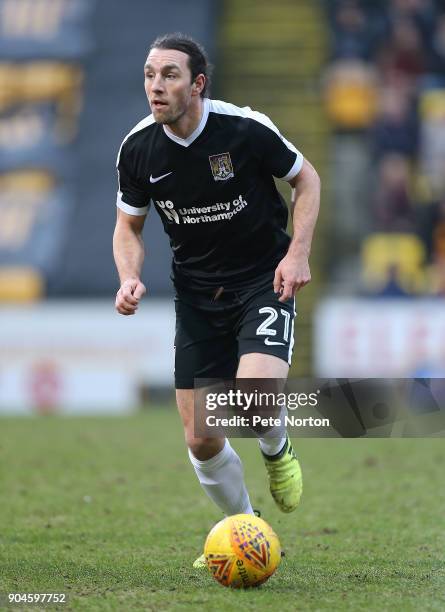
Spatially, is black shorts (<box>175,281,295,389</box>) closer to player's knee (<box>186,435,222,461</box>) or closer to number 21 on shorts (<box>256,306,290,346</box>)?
number 21 on shorts (<box>256,306,290,346</box>)

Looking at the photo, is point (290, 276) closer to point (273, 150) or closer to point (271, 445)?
point (273, 150)

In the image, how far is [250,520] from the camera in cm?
585

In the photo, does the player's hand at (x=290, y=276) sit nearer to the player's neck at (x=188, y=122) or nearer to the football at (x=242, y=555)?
the player's neck at (x=188, y=122)

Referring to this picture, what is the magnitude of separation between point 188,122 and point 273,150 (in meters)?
0.45

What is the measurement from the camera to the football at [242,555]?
18.6 ft

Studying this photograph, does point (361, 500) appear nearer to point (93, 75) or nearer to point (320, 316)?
point (320, 316)

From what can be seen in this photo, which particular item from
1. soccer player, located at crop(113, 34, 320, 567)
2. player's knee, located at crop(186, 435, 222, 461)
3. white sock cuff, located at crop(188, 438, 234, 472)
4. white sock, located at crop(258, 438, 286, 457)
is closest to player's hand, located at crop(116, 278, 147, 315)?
soccer player, located at crop(113, 34, 320, 567)

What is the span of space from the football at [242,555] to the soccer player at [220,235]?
60cm

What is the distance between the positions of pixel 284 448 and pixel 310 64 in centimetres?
1543

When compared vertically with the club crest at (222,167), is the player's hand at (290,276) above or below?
below

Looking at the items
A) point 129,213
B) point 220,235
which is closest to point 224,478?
point 220,235

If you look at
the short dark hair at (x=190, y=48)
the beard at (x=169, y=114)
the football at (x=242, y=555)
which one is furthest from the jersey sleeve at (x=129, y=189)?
the football at (x=242, y=555)

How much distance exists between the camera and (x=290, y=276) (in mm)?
6035

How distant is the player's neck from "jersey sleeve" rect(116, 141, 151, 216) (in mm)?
279
